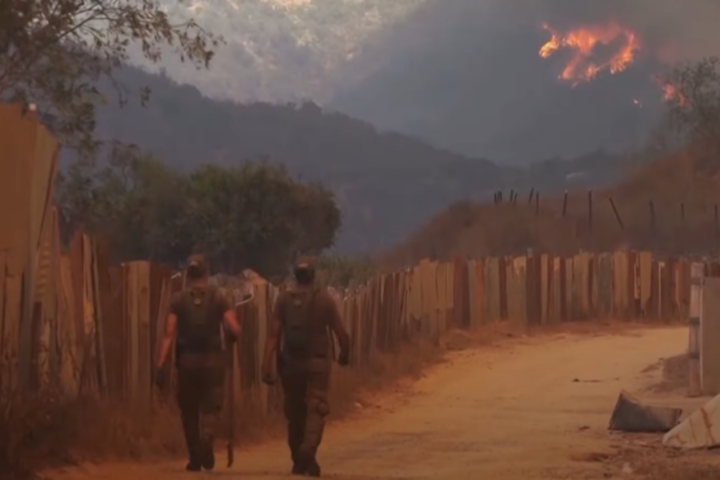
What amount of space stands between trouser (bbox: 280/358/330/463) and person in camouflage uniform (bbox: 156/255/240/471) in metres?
0.53

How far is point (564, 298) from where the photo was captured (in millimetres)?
31422

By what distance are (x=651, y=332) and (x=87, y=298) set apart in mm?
21019

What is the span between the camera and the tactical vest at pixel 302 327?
9.86m

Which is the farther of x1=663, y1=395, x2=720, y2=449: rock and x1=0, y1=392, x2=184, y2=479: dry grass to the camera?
x1=663, y1=395, x2=720, y2=449: rock

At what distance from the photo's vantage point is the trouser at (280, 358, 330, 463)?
9.82 m

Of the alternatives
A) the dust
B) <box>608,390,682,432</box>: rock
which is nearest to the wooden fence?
the dust

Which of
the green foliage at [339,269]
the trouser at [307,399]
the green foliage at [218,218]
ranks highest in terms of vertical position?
the green foliage at [218,218]

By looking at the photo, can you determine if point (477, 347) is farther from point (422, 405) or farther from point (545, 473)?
point (545, 473)

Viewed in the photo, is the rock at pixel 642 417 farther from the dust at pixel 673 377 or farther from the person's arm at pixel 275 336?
the person's arm at pixel 275 336

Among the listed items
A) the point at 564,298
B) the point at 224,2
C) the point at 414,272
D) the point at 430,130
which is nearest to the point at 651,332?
the point at 564,298

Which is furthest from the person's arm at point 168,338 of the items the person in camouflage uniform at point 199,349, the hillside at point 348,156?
the hillside at point 348,156

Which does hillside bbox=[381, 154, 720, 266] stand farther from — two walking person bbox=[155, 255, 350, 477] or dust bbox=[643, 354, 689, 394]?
two walking person bbox=[155, 255, 350, 477]

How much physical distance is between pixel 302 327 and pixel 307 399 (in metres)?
0.56

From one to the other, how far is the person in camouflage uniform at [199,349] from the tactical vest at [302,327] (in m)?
0.40
